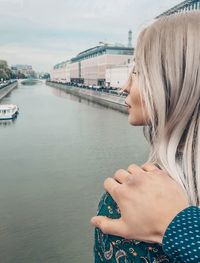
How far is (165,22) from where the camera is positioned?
0.74 meters

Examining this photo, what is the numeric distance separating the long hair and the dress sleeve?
94 mm

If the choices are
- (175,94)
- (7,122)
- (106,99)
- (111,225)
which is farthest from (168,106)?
(106,99)

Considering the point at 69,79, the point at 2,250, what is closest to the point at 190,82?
the point at 2,250

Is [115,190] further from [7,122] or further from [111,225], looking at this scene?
[7,122]

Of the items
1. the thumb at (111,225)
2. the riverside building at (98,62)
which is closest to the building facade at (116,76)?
the riverside building at (98,62)

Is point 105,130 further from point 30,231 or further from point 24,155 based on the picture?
point 30,231

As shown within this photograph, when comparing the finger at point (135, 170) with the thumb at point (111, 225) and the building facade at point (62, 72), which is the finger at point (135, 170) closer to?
the thumb at point (111, 225)

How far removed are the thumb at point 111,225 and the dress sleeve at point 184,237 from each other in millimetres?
79

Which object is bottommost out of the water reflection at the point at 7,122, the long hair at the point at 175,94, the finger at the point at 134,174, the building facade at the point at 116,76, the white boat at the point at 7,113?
the water reflection at the point at 7,122

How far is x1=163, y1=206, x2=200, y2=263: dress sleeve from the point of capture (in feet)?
1.80

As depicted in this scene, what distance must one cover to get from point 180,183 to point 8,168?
12.4m

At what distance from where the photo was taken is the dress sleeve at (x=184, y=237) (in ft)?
1.80

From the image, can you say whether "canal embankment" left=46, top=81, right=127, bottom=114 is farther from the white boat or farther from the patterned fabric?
the patterned fabric

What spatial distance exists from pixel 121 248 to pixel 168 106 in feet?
0.88
